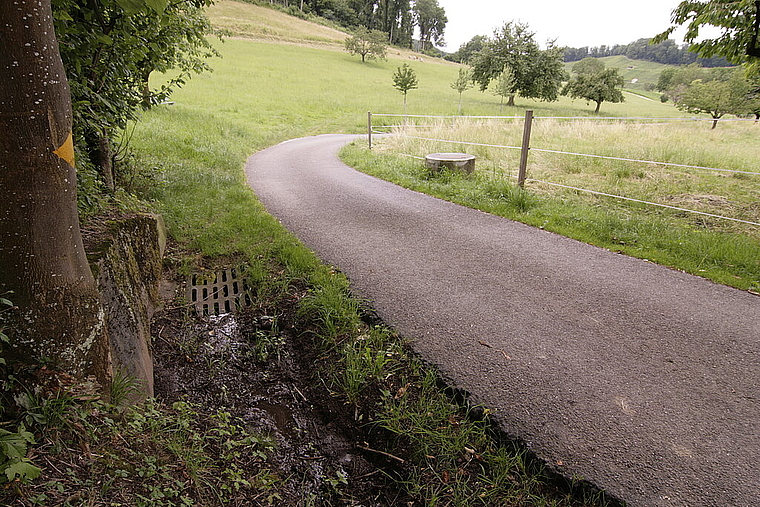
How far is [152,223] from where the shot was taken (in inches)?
171

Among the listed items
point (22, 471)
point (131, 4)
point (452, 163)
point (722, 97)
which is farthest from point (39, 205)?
point (722, 97)

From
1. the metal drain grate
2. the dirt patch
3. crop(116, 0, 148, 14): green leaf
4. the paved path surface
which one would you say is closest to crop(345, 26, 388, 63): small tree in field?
the paved path surface

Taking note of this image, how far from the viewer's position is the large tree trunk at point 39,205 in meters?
1.72

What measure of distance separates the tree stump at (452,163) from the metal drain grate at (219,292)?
20.1 feet

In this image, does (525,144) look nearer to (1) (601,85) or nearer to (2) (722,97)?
(2) (722,97)

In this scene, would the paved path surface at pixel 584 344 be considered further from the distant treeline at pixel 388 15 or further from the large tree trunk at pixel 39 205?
the distant treeline at pixel 388 15

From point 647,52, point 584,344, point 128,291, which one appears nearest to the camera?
point 128,291

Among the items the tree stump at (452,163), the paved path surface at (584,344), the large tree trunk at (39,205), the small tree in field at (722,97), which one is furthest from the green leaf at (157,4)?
the small tree in field at (722,97)

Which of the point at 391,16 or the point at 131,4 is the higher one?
the point at 391,16

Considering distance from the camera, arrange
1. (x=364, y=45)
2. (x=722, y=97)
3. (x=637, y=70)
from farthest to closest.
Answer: (x=637, y=70)
(x=364, y=45)
(x=722, y=97)

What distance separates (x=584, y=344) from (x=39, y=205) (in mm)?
3748

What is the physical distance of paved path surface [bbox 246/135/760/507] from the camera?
2432 mm

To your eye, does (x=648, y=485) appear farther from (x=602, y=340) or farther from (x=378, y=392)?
(x=378, y=392)

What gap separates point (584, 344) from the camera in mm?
3496
